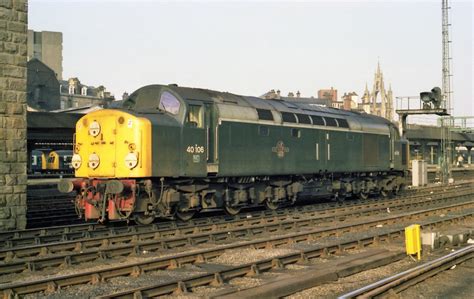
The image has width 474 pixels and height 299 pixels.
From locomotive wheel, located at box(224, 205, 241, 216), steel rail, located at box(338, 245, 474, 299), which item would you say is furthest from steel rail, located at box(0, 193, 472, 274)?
steel rail, located at box(338, 245, 474, 299)

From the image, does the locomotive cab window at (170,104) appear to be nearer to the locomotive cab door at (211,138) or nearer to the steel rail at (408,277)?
the locomotive cab door at (211,138)

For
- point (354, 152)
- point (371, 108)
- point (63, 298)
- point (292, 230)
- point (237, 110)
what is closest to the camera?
point (63, 298)

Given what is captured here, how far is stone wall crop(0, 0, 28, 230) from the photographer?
1431 centimetres

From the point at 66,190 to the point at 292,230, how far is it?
21.3ft

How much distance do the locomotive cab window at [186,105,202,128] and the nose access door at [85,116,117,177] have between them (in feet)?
7.25

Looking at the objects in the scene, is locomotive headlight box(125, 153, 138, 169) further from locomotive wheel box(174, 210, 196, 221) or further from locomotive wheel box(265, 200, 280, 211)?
locomotive wheel box(265, 200, 280, 211)

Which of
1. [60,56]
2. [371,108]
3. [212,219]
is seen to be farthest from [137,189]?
[371,108]

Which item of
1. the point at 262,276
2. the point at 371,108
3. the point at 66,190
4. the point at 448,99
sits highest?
the point at 371,108

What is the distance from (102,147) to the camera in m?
15.0

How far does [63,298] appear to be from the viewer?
25.7 feet

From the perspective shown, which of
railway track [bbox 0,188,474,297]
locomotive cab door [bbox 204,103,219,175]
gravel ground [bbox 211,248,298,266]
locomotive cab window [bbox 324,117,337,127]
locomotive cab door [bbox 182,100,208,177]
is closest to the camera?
railway track [bbox 0,188,474,297]

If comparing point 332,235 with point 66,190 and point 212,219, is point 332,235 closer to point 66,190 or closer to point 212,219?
point 212,219

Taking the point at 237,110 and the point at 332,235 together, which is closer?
the point at 332,235

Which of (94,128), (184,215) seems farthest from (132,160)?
(184,215)
